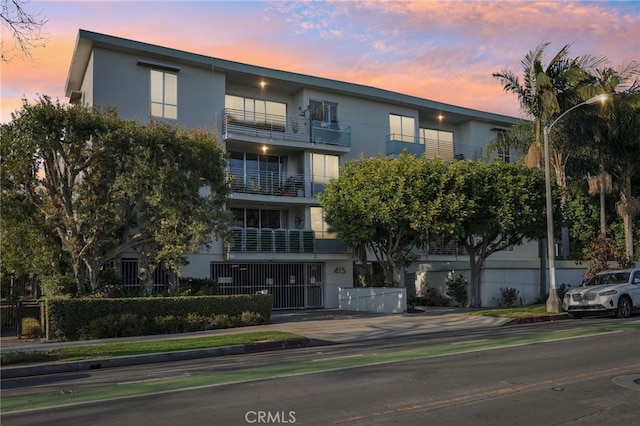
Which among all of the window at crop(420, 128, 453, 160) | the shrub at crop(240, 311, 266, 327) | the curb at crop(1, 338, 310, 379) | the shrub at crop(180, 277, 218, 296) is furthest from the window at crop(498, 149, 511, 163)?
the curb at crop(1, 338, 310, 379)

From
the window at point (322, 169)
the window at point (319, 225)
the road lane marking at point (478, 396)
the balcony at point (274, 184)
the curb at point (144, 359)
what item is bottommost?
the curb at point (144, 359)

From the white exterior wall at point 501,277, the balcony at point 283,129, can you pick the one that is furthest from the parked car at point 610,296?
the balcony at point 283,129

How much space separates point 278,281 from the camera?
1191 inches

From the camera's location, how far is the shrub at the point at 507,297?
27719mm

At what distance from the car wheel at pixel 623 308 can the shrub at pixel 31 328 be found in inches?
739

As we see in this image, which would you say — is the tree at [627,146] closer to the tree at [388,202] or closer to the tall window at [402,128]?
the tree at [388,202]

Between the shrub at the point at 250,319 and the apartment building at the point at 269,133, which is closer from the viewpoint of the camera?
the shrub at the point at 250,319

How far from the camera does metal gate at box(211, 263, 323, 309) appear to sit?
2878 cm

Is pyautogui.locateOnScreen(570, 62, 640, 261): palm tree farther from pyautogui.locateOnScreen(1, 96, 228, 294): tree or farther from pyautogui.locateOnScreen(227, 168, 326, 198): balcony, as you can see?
pyautogui.locateOnScreen(1, 96, 228, 294): tree

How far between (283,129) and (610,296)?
1778cm

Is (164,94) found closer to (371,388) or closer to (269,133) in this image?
(269,133)

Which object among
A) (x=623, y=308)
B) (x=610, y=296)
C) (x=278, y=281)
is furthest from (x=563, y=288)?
(x=278, y=281)

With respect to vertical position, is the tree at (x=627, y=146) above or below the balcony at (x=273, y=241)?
above

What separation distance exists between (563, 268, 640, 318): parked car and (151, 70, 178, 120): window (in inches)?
740
